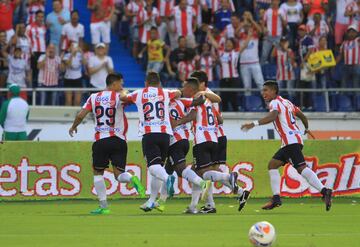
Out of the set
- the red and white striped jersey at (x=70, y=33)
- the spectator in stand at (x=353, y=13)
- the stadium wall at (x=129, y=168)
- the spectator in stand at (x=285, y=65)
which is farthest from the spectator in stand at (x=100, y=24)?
the spectator in stand at (x=353, y=13)

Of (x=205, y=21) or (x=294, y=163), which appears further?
(x=205, y=21)

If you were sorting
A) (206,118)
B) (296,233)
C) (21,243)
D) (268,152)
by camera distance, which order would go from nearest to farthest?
1. (21,243)
2. (296,233)
3. (206,118)
4. (268,152)

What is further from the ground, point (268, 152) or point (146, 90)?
point (146, 90)

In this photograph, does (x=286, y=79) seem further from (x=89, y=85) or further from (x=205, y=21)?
(x=89, y=85)

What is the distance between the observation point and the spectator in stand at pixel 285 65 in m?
28.7

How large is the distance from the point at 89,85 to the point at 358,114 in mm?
6550

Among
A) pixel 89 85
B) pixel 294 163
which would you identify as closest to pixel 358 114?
pixel 89 85

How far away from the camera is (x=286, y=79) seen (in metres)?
28.9

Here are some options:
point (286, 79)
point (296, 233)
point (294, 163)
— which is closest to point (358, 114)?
point (286, 79)

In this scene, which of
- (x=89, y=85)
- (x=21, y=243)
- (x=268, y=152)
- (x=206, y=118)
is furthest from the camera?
(x=89, y=85)

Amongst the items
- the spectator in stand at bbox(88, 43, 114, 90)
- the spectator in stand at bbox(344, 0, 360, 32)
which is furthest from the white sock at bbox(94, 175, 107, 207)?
the spectator in stand at bbox(344, 0, 360, 32)

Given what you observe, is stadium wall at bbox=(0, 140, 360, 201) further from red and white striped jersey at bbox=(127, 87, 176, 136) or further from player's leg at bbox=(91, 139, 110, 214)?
red and white striped jersey at bbox=(127, 87, 176, 136)

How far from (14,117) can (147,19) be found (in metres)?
5.11

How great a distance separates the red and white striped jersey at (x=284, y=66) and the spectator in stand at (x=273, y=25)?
38cm
